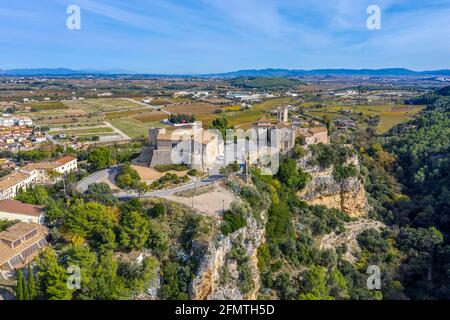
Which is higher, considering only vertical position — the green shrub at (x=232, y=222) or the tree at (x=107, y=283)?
the green shrub at (x=232, y=222)

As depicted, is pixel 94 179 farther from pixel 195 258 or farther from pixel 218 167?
pixel 195 258

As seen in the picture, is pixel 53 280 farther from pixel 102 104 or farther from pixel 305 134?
pixel 102 104

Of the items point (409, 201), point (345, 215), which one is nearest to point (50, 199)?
point (345, 215)

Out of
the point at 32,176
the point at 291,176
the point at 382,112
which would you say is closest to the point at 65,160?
the point at 32,176

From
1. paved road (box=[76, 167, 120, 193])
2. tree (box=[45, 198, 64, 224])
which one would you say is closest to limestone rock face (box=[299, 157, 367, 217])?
paved road (box=[76, 167, 120, 193])

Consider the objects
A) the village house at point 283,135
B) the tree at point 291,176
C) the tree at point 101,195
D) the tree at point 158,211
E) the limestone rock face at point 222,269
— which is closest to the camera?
the limestone rock face at point 222,269

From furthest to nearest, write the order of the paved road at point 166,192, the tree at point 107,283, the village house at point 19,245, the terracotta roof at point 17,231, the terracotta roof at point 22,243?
1. the paved road at point 166,192
2. the terracotta roof at point 17,231
3. the terracotta roof at point 22,243
4. the village house at point 19,245
5. the tree at point 107,283

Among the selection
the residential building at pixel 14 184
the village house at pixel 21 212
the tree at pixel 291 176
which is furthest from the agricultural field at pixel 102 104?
the village house at pixel 21 212

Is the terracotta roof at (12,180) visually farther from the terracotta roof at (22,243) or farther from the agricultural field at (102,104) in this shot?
the agricultural field at (102,104)
